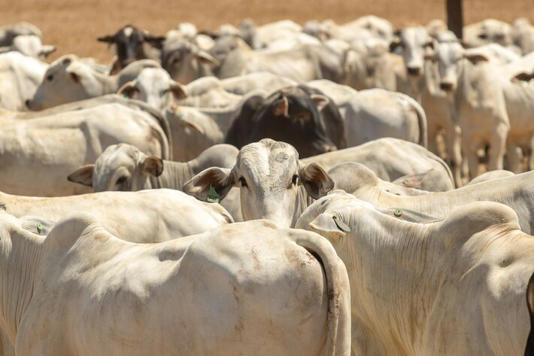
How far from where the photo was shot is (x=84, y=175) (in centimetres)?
903

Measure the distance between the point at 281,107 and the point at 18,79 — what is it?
5.05 m

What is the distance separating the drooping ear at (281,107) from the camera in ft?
36.6

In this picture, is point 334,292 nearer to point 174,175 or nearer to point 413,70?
point 174,175

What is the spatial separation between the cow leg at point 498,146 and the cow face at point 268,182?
7592 millimetres

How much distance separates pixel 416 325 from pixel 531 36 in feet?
61.7

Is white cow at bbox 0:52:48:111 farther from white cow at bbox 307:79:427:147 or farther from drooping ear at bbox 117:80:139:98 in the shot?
white cow at bbox 307:79:427:147

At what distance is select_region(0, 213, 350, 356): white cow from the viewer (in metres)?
4.70

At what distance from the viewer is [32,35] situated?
66.0 feet

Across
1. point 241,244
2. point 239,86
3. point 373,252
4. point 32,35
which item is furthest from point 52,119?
point 32,35

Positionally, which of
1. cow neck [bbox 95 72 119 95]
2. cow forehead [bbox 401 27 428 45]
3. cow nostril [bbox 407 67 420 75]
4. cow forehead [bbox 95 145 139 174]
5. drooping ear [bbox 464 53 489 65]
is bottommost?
cow nostril [bbox 407 67 420 75]

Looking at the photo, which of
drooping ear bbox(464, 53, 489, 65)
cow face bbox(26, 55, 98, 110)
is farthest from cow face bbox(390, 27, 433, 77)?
cow face bbox(26, 55, 98, 110)

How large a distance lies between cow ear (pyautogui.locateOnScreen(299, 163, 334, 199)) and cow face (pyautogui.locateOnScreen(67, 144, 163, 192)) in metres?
1.54

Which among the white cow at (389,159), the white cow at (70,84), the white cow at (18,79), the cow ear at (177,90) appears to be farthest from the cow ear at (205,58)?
the white cow at (389,159)

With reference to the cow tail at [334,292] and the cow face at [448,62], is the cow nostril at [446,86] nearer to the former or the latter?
the cow face at [448,62]
